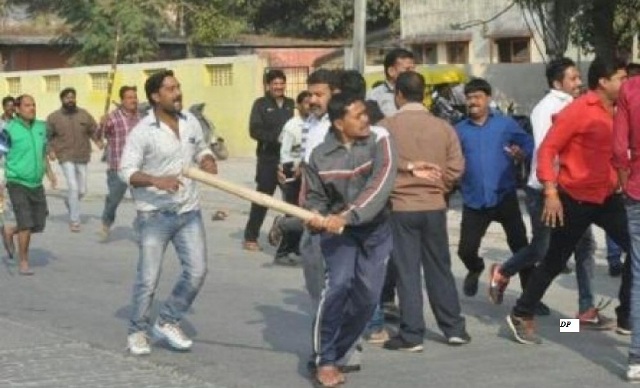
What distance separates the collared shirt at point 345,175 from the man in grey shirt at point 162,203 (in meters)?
1.08

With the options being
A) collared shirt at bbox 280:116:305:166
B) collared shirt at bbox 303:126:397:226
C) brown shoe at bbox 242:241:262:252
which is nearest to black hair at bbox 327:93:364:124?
collared shirt at bbox 303:126:397:226

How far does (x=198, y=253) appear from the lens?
909cm

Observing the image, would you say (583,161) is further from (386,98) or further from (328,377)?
(328,377)

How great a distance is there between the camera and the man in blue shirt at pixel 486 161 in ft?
32.5

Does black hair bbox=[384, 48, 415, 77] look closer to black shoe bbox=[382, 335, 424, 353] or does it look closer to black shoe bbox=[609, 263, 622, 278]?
black shoe bbox=[382, 335, 424, 353]

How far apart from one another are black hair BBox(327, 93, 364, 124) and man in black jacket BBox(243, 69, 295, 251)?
20.0 ft

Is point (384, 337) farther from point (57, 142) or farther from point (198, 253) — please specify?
point (57, 142)

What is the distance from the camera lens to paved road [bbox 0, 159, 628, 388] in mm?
8367

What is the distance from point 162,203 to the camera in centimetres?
898

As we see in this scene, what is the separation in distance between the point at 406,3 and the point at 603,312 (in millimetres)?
30352

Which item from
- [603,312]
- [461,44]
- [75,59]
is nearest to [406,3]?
[461,44]

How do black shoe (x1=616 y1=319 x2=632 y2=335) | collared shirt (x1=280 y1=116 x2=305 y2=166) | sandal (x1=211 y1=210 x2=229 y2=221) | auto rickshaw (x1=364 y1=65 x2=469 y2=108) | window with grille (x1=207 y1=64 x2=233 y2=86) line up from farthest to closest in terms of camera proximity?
1. window with grille (x1=207 y1=64 x2=233 y2=86)
2. auto rickshaw (x1=364 y1=65 x2=469 y2=108)
3. sandal (x1=211 y1=210 x2=229 y2=221)
4. collared shirt (x1=280 y1=116 x2=305 y2=166)
5. black shoe (x1=616 y1=319 x2=632 y2=335)

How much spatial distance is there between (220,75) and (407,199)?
2458 centimetres

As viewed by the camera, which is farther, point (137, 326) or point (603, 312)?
point (603, 312)
